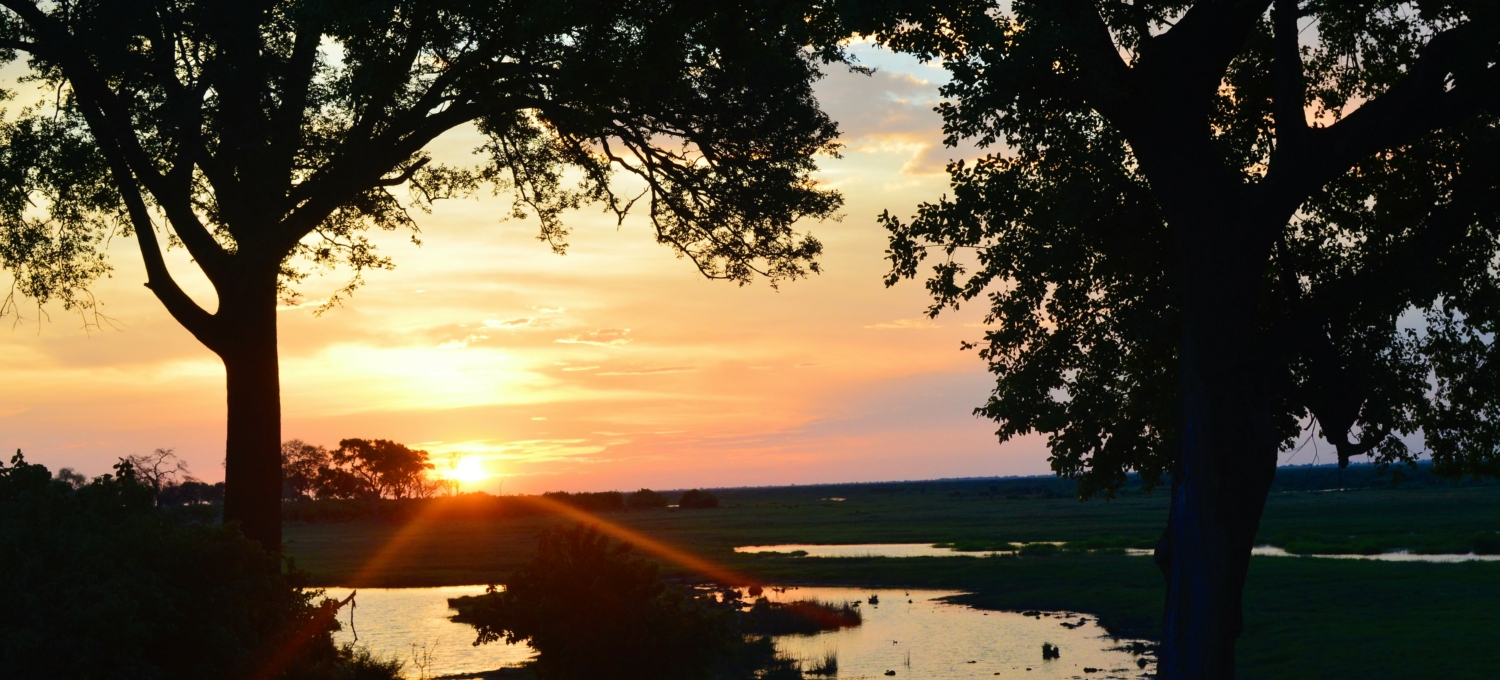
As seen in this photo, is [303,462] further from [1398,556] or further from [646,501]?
[1398,556]

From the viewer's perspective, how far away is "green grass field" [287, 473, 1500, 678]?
3041 centimetres

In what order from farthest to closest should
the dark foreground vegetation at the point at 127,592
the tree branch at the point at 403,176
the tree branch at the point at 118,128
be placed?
1. the tree branch at the point at 403,176
2. the tree branch at the point at 118,128
3. the dark foreground vegetation at the point at 127,592

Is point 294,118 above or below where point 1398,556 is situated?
above

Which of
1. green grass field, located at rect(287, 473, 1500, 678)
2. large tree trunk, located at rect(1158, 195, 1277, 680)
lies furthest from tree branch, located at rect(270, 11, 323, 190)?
green grass field, located at rect(287, 473, 1500, 678)

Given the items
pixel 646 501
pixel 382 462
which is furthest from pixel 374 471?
pixel 646 501

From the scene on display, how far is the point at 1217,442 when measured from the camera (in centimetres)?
1488

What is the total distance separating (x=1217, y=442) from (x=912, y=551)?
6084cm

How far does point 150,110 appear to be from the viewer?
1916cm

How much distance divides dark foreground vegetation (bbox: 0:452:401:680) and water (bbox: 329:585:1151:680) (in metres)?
16.6

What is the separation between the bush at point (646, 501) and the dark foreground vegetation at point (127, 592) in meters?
159

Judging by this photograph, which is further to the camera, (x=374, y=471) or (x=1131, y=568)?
(x=374, y=471)

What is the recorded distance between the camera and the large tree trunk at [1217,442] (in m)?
14.9

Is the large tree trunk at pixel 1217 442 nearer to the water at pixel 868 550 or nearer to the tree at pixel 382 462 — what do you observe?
the water at pixel 868 550

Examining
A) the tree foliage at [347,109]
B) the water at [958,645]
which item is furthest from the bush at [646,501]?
the tree foliage at [347,109]
